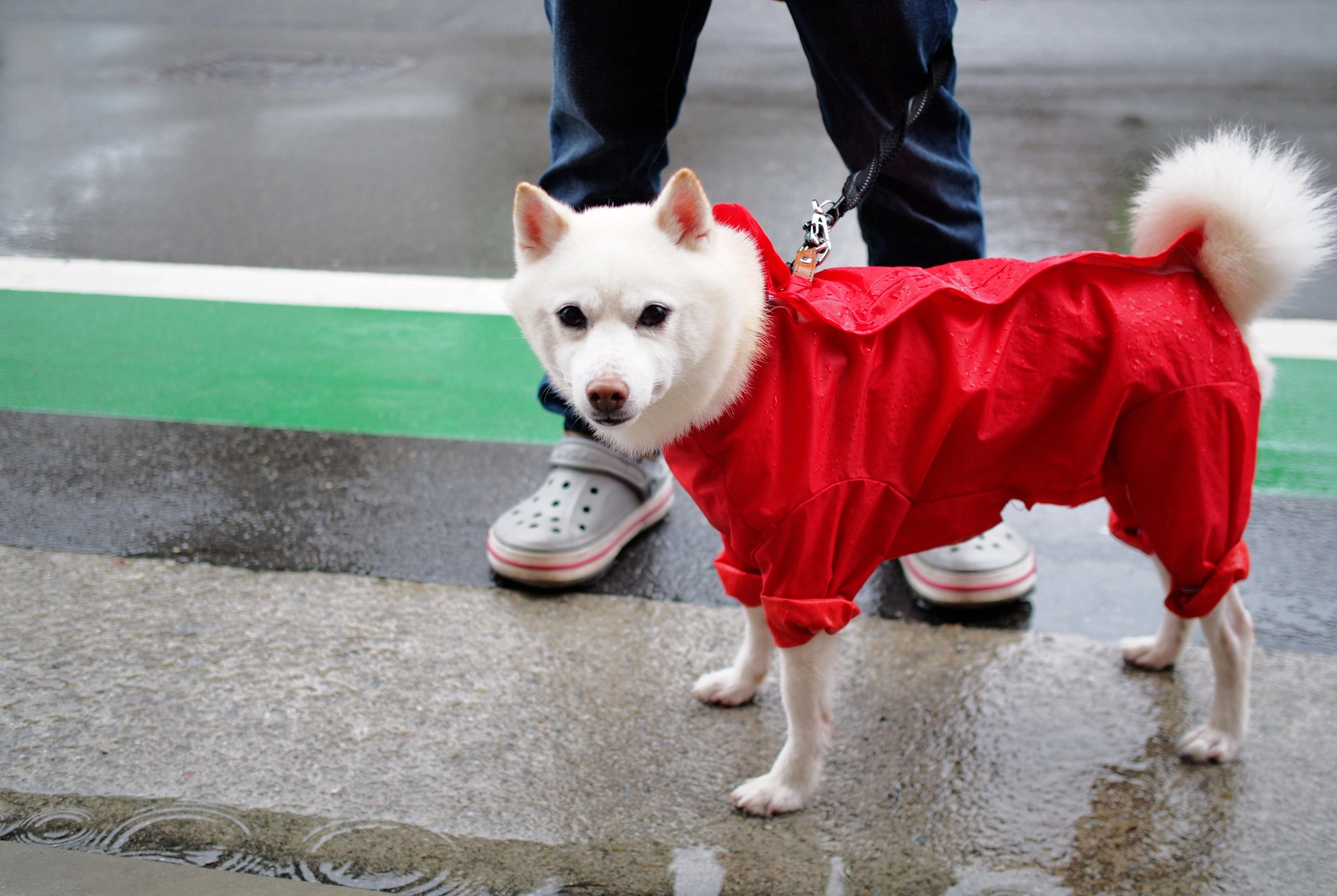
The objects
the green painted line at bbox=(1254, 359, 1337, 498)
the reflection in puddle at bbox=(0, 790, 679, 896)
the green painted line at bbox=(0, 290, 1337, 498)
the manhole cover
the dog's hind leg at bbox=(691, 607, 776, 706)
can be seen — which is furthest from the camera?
the manhole cover

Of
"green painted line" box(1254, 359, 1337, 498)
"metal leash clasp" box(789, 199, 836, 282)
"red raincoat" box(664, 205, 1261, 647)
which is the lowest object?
"green painted line" box(1254, 359, 1337, 498)

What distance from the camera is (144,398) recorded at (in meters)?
3.47

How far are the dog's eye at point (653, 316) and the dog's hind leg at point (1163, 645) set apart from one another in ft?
4.16

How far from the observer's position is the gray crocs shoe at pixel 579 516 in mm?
2547

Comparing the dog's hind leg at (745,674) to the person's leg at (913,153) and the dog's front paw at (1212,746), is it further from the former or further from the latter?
the dog's front paw at (1212,746)

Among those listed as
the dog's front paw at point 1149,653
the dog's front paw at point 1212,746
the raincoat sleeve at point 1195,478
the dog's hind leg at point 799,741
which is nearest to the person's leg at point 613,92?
the dog's hind leg at point 799,741

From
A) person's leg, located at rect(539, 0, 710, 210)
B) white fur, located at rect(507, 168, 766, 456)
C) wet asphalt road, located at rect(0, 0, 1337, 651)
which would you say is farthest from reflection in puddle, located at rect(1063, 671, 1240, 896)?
person's leg, located at rect(539, 0, 710, 210)

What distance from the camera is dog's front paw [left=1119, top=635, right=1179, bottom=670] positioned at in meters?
2.26

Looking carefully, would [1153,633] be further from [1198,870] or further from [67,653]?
[67,653]

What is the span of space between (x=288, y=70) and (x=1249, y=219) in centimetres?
758

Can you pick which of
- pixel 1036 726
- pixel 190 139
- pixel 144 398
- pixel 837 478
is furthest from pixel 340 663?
pixel 190 139

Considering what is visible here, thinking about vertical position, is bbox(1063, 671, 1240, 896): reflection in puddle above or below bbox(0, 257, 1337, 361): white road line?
below

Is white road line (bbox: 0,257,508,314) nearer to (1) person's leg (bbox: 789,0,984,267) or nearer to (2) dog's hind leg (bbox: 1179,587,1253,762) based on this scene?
(1) person's leg (bbox: 789,0,984,267)

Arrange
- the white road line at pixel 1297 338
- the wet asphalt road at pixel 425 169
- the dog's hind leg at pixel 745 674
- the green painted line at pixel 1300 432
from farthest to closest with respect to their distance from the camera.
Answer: the white road line at pixel 1297 338 < the green painted line at pixel 1300 432 < the wet asphalt road at pixel 425 169 < the dog's hind leg at pixel 745 674
